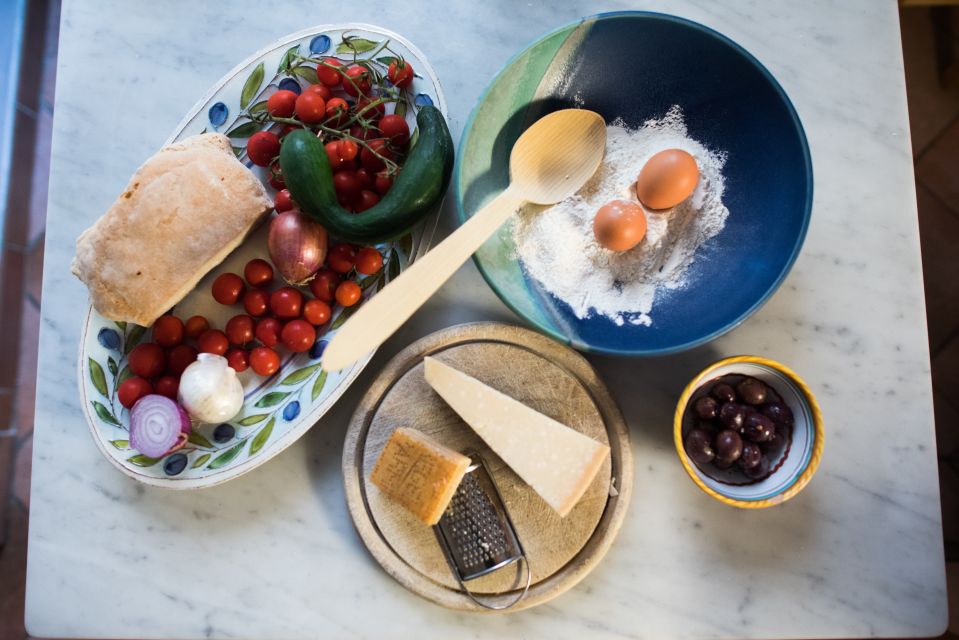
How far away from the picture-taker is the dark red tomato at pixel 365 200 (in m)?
1.02

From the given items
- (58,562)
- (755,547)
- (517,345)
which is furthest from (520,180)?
(58,562)

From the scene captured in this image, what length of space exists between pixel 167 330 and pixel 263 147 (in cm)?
31

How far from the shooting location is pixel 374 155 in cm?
102

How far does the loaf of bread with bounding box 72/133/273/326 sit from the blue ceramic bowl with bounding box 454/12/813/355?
349mm

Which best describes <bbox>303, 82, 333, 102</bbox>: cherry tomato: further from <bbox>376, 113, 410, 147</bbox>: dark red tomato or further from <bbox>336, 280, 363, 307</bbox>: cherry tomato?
<bbox>336, 280, 363, 307</bbox>: cherry tomato

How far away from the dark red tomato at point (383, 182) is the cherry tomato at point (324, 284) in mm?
144

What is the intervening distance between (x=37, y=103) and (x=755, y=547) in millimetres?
1787

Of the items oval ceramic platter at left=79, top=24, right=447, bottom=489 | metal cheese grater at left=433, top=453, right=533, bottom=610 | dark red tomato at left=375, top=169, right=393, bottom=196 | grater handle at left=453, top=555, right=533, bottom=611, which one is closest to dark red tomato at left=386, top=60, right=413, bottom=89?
oval ceramic platter at left=79, top=24, right=447, bottom=489

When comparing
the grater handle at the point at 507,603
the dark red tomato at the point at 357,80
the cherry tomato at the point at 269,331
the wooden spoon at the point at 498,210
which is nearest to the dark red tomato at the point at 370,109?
the dark red tomato at the point at 357,80

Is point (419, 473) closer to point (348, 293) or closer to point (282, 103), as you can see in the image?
point (348, 293)

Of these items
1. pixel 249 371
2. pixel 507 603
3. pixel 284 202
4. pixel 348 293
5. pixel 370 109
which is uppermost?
pixel 370 109

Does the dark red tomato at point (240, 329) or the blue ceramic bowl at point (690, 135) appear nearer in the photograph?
the blue ceramic bowl at point (690, 135)

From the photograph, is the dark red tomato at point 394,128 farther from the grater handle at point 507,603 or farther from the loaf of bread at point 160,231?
the grater handle at point 507,603

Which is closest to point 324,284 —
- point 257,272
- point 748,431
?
point 257,272
